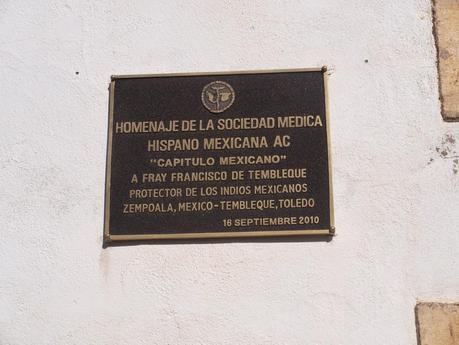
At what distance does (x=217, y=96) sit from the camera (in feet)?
12.5

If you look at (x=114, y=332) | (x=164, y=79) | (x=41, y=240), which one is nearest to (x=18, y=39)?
(x=164, y=79)

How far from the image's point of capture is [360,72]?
12.5ft

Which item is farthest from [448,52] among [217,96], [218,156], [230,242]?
[230,242]

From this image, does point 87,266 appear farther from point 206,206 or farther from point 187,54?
point 187,54

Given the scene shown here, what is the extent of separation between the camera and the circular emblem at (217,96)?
381 centimetres

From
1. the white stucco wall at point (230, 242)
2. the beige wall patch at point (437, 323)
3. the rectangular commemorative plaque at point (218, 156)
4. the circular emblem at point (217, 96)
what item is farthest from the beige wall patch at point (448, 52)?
the circular emblem at point (217, 96)

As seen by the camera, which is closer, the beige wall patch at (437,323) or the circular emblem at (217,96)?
the beige wall patch at (437,323)

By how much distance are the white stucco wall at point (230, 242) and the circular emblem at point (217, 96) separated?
15cm

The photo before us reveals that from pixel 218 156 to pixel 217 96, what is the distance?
39 centimetres

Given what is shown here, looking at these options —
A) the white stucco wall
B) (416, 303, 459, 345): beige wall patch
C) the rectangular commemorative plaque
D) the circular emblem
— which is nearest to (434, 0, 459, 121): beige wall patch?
the white stucco wall

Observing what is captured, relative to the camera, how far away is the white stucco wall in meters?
3.49

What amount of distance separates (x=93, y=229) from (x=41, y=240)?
1.07 feet

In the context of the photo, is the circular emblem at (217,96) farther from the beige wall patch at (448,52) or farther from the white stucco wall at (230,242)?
the beige wall patch at (448,52)

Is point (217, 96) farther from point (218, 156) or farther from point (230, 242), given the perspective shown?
point (230, 242)
